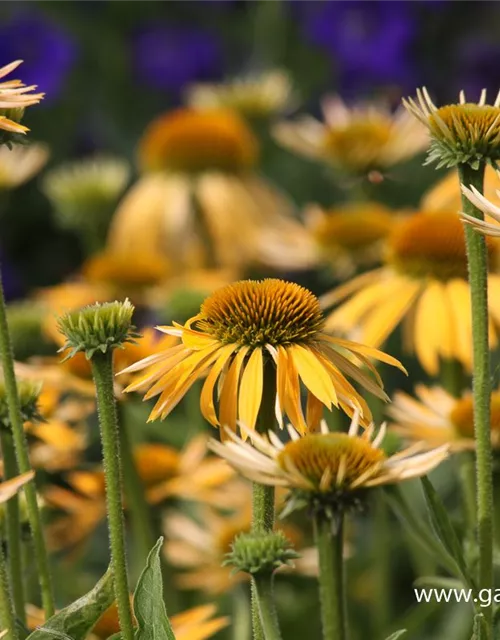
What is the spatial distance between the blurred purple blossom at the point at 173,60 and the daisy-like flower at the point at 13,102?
80.6 inches

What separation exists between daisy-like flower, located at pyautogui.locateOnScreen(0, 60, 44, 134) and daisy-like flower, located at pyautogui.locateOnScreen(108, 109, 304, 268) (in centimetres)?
110

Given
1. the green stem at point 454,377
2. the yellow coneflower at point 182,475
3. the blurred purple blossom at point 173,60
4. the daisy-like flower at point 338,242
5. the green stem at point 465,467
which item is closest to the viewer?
the green stem at point 465,467

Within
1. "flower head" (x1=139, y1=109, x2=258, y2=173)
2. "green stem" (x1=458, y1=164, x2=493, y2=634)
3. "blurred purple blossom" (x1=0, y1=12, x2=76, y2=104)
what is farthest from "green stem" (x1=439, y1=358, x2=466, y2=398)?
"blurred purple blossom" (x1=0, y1=12, x2=76, y2=104)

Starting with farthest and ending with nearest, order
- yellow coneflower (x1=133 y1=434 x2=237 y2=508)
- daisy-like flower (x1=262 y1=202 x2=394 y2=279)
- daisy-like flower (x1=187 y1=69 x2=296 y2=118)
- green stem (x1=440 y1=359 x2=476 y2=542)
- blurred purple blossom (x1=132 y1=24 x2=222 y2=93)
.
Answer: blurred purple blossom (x1=132 y1=24 x2=222 y2=93)
daisy-like flower (x1=187 y1=69 x2=296 y2=118)
daisy-like flower (x1=262 y1=202 x2=394 y2=279)
yellow coneflower (x1=133 y1=434 x2=237 y2=508)
green stem (x1=440 y1=359 x2=476 y2=542)

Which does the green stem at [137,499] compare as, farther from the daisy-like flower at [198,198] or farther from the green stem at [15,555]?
the daisy-like flower at [198,198]

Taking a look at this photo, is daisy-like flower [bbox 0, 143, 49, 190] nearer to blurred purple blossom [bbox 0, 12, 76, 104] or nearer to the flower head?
the flower head

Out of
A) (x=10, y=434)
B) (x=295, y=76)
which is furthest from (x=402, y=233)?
(x=295, y=76)

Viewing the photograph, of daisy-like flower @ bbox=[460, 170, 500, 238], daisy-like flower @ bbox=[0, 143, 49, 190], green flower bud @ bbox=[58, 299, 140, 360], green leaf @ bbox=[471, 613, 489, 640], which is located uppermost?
daisy-like flower @ bbox=[0, 143, 49, 190]

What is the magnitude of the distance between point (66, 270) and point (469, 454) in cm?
156

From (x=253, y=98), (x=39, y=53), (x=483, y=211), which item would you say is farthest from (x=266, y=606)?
(x=39, y=53)

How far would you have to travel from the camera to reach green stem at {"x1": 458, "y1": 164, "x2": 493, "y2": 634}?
0.61 metres

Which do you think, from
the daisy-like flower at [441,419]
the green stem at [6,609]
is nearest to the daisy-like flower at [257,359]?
the green stem at [6,609]

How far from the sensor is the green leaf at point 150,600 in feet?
1.86

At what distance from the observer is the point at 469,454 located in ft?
2.99
